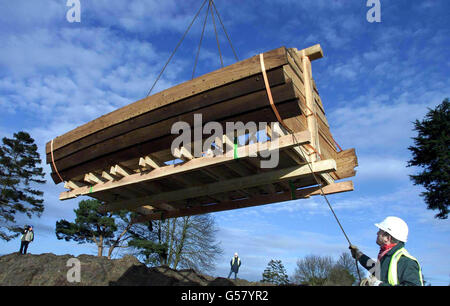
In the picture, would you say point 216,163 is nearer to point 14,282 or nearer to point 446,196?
point 14,282

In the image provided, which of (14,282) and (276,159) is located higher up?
(276,159)

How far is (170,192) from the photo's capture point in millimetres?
6262

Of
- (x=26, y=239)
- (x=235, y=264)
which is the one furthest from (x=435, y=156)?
(x=26, y=239)

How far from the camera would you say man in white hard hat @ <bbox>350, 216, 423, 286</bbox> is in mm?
2544

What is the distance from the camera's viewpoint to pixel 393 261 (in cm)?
269

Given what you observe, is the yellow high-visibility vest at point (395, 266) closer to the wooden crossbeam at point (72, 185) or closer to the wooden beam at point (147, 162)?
the wooden beam at point (147, 162)

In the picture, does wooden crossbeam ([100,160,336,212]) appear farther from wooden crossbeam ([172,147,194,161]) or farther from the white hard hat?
the white hard hat

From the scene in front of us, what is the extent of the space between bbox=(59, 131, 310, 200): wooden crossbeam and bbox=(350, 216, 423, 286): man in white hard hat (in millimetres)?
1371

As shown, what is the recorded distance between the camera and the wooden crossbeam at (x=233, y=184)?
449 centimetres

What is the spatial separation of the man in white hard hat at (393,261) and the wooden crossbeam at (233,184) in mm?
1322

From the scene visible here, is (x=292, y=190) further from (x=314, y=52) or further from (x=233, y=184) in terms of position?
(x=314, y=52)


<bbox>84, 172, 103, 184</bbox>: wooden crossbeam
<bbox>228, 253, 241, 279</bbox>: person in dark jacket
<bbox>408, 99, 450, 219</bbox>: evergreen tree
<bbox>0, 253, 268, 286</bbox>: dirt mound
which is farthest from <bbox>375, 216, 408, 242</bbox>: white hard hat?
<bbox>408, 99, 450, 219</bbox>: evergreen tree
